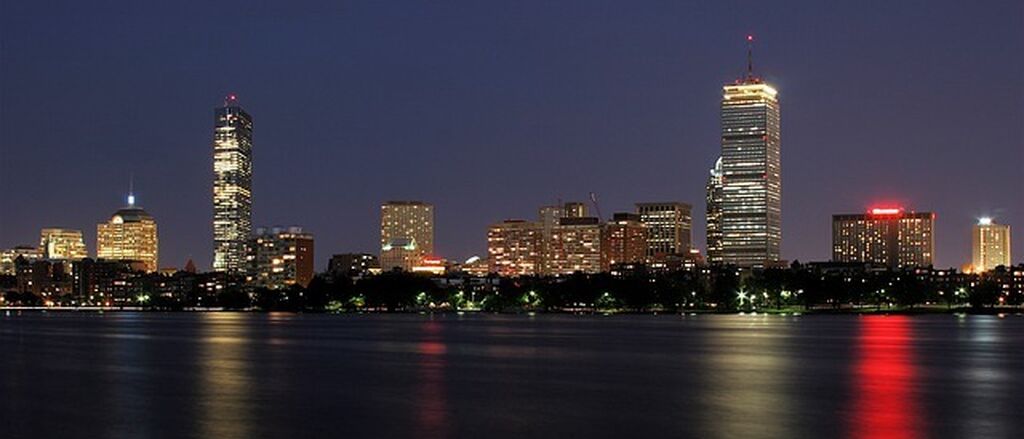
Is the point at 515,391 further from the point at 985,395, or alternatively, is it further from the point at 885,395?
the point at 985,395

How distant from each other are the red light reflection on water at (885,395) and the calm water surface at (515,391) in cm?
8

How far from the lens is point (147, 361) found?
66.8 meters

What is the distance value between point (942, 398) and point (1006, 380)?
9874mm

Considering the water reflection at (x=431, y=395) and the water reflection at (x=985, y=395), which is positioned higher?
the water reflection at (x=985, y=395)

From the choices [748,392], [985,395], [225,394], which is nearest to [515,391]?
[748,392]

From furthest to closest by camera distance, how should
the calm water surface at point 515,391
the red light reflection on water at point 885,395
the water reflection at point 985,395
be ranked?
the water reflection at point 985,395, the calm water surface at point 515,391, the red light reflection on water at point 885,395

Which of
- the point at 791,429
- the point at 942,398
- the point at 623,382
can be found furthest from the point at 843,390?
the point at 791,429

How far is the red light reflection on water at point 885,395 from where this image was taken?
35312mm

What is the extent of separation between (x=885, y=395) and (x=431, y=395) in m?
14.8

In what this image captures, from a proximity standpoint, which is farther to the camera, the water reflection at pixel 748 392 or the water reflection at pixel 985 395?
the water reflection at pixel 985 395

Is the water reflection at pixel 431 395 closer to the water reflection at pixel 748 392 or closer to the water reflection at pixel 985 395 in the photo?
the water reflection at pixel 748 392

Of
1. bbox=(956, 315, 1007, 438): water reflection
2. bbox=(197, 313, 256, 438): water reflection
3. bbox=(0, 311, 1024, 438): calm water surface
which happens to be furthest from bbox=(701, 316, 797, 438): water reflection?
bbox=(197, 313, 256, 438): water reflection

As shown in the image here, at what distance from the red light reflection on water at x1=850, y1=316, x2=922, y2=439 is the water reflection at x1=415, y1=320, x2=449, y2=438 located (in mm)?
10620

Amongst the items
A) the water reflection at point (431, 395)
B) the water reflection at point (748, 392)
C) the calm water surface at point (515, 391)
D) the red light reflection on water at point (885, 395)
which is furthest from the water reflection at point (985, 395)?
the water reflection at point (431, 395)
